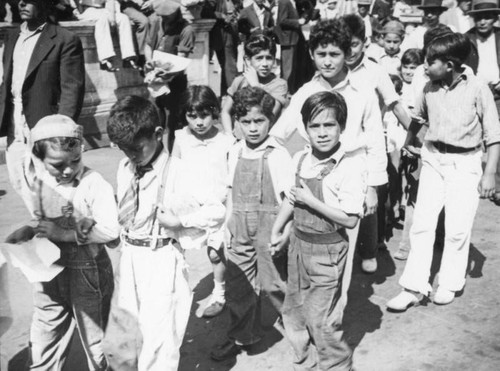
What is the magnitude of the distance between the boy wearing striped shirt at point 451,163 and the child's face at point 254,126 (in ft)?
4.54

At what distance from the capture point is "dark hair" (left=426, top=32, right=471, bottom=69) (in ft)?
14.8

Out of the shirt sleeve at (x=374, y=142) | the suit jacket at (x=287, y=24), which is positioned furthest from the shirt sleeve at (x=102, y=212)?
the suit jacket at (x=287, y=24)

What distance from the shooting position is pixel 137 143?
3156 millimetres

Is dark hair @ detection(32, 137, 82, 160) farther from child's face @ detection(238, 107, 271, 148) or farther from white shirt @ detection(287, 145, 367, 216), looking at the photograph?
white shirt @ detection(287, 145, 367, 216)

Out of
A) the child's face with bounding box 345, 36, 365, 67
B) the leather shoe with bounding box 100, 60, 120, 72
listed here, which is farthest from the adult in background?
the leather shoe with bounding box 100, 60, 120, 72

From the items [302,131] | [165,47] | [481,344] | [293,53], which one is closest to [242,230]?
[302,131]

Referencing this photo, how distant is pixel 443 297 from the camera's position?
4805mm

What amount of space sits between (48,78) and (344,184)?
2.95 m

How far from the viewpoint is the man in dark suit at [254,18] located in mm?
11852

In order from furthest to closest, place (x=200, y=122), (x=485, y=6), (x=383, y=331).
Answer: (x=485, y=6) → (x=200, y=122) → (x=383, y=331)

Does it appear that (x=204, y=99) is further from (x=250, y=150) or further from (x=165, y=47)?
(x=165, y=47)

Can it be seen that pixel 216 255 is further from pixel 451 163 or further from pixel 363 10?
pixel 363 10

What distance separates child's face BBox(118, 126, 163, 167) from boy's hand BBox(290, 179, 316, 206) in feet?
2.71

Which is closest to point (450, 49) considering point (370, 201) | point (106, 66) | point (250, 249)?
point (370, 201)
